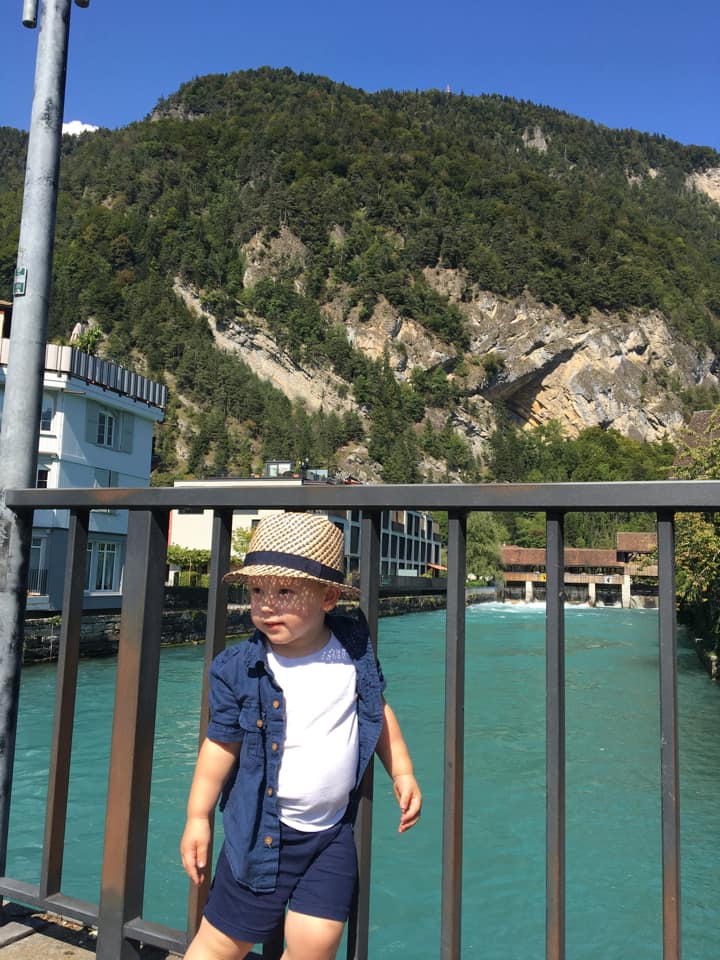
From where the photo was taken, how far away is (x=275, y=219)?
120875 mm

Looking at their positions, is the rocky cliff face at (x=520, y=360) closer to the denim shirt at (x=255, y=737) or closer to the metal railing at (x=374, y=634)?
the metal railing at (x=374, y=634)

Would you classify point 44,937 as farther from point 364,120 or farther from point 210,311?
point 364,120

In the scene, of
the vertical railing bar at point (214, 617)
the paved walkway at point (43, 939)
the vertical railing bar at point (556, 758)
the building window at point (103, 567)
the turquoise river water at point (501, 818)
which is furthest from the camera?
the building window at point (103, 567)

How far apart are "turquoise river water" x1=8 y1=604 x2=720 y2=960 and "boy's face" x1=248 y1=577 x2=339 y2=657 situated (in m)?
6.05

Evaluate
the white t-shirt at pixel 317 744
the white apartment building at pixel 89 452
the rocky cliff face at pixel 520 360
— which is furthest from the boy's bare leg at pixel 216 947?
the rocky cliff face at pixel 520 360

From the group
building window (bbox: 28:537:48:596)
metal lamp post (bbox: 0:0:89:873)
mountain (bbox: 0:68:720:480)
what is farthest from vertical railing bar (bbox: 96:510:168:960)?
mountain (bbox: 0:68:720:480)

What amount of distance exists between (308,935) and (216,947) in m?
0.18

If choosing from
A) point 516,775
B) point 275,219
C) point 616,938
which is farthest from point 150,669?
point 275,219

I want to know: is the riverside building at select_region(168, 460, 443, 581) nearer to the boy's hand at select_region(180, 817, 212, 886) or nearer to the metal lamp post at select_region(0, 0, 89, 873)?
the metal lamp post at select_region(0, 0, 89, 873)

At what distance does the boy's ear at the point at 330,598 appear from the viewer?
1.49 metres

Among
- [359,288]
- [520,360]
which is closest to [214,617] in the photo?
[520,360]

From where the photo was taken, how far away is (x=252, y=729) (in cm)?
139

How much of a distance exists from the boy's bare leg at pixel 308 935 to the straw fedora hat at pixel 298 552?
56 cm

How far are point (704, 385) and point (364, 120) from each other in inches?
2817
